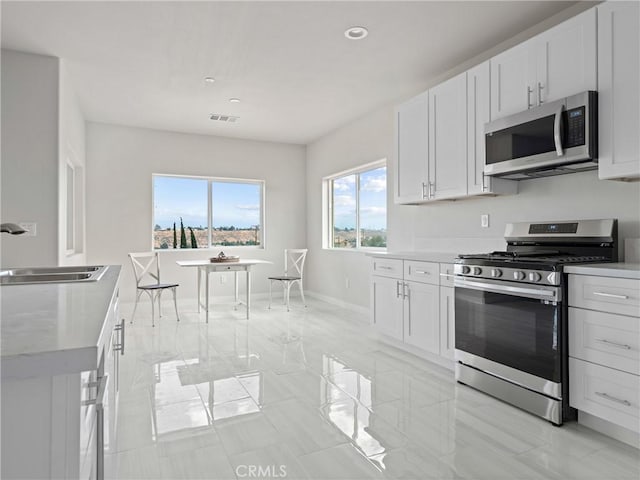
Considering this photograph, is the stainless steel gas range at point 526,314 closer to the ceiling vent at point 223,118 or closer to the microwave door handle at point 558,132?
the microwave door handle at point 558,132

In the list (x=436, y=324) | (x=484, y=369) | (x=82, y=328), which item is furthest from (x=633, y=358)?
(x=82, y=328)

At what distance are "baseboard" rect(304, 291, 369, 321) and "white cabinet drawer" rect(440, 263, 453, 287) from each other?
220 cm

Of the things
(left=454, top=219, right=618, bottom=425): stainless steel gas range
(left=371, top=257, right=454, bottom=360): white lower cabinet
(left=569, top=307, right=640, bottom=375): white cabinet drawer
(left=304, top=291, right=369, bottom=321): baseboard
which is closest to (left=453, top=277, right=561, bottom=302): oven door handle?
(left=454, top=219, right=618, bottom=425): stainless steel gas range

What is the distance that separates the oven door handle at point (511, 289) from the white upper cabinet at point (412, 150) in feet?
3.52

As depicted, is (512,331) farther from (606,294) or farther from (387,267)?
(387,267)

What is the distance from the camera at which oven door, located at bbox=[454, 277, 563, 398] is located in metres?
2.22

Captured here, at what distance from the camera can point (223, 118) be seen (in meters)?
5.34

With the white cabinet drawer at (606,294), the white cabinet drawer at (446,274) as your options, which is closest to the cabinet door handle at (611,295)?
the white cabinet drawer at (606,294)

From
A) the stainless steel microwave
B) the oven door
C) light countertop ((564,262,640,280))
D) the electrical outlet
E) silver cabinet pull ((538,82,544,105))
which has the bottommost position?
the oven door

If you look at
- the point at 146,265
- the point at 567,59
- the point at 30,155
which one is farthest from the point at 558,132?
the point at 146,265

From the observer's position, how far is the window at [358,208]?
5152mm

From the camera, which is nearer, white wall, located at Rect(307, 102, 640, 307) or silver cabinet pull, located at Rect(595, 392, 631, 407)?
silver cabinet pull, located at Rect(595, 392, 631, 407)

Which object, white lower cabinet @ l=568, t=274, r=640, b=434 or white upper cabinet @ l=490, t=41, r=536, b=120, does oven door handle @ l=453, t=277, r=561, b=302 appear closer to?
white lower cabinet @ l=568, t=274, r=640, b=434

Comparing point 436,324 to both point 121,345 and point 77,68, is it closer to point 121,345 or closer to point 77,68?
point 121,345
